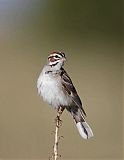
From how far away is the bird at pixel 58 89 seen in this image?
335 cm

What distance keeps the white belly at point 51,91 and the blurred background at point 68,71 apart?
125 inches

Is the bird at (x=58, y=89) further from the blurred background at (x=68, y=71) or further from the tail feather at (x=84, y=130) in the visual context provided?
the blurred background at (x=68, y=71)

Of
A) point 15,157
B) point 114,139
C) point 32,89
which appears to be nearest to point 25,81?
point 32,89

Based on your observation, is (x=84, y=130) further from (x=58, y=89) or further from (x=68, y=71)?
(x=68, y=71)

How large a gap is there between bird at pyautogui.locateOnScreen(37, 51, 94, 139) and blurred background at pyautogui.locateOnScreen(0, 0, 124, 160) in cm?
314

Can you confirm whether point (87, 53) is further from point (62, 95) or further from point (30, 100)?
point (62, 95)

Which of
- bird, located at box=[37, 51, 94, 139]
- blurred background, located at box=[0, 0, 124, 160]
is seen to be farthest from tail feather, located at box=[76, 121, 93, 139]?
blurred background, located at box=[0, 0, 124, 160]

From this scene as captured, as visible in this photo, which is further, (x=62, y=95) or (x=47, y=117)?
(x=47, y=117)

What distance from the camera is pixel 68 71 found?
10.3 metres

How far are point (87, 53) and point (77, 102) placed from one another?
335 inches

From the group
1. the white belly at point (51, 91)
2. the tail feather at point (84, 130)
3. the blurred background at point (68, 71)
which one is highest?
the blurred background at point (68, 71)

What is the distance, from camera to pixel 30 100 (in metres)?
9.25

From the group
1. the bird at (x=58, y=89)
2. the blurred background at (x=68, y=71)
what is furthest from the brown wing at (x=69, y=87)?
the blurred background at (x=68, y=71)

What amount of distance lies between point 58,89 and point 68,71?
6837 mm
